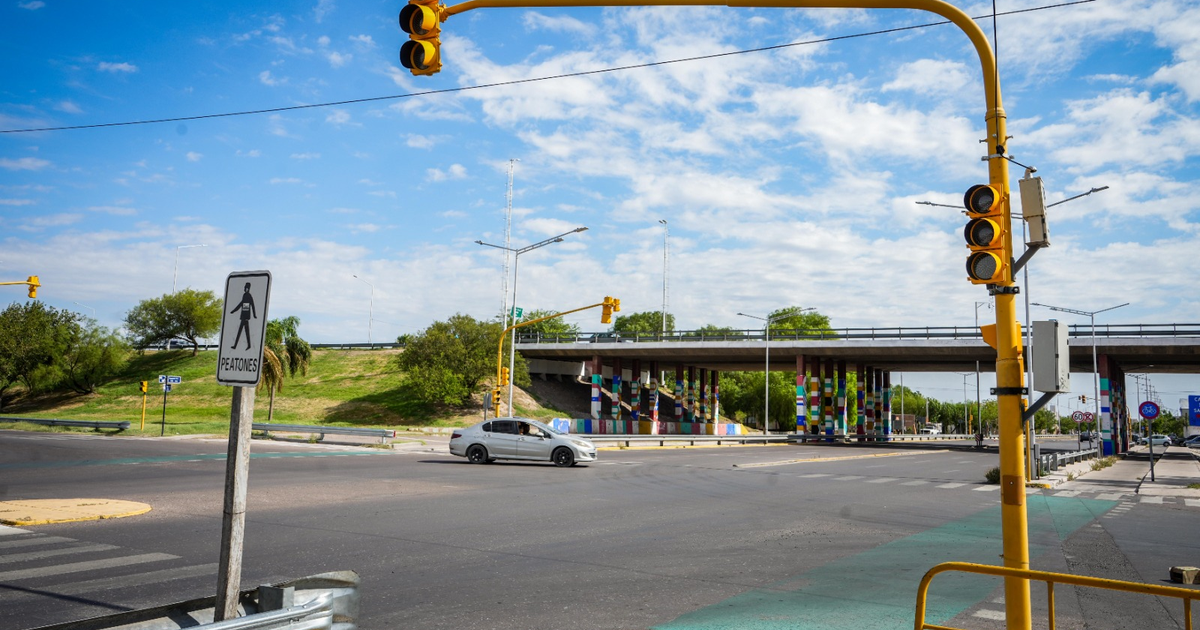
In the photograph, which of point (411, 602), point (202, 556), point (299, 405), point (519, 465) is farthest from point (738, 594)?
point (299, 405)

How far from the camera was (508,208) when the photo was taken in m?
54.2

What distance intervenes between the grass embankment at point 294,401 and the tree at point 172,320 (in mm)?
8231

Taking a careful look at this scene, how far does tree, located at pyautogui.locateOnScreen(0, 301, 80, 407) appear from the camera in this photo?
65.4 meters

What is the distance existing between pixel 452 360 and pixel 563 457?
1564 inches

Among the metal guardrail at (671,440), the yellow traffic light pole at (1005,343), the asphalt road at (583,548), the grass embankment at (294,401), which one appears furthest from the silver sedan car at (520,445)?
the grass embankment at (294,401)

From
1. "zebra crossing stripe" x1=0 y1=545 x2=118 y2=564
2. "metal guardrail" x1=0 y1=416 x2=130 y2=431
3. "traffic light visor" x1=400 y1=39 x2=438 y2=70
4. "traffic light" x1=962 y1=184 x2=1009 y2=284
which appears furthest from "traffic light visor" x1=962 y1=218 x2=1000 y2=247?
"metal guardrail" x1=0 y1=416 x2=130 y2=431

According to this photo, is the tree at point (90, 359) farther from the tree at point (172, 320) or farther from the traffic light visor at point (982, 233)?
the traffic light visor at point (982, 233)

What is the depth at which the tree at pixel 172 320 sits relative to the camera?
91688 millimetres

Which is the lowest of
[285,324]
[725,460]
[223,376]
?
[725,460]

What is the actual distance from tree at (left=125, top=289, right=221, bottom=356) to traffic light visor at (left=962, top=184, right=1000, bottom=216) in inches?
3821

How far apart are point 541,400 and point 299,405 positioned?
2075cm

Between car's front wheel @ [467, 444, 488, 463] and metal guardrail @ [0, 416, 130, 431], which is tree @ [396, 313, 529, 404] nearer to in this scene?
metal guardrail @ [0, 416, 130, 431]

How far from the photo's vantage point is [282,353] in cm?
5288

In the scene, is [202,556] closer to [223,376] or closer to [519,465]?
[223,376]
